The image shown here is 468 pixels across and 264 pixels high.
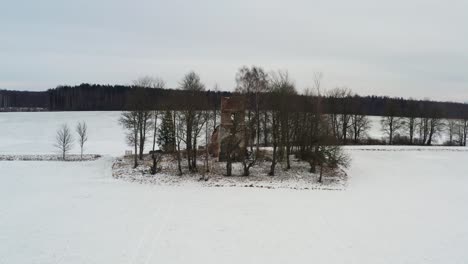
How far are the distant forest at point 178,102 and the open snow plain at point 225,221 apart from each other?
9256mm

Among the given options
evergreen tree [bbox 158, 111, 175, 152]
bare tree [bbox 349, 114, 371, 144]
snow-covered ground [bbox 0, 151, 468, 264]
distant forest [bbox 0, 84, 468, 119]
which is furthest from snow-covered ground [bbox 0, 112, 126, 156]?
bare tree [bbox 349, 114, 371, 144]

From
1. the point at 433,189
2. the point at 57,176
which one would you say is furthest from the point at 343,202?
the point at 57,176

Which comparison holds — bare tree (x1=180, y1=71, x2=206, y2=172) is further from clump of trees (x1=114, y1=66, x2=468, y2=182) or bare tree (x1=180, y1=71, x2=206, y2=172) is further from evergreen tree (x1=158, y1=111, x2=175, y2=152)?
evergreen tree (x1=158, y1=111, x2=175, y2=152)

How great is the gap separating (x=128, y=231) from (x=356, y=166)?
26586 mm

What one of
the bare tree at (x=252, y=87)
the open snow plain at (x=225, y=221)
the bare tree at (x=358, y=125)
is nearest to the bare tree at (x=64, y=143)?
the open snow plain at (x=225, y=221)

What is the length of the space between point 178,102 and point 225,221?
16904mm

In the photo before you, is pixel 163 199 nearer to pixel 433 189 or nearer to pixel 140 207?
pixel 140 207

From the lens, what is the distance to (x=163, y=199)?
21.2 m

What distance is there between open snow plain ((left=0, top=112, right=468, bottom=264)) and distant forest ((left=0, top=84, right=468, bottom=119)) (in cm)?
926

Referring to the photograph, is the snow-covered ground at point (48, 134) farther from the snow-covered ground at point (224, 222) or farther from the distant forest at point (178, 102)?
the snow-covered ground at point (224, 222)

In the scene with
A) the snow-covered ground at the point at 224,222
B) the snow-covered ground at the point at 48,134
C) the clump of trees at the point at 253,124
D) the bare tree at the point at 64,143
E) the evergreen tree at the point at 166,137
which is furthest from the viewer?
the snow-covered ground at the point at 48,134

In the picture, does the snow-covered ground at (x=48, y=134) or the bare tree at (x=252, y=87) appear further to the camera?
the snow-covered ground at (x=48, y=134)

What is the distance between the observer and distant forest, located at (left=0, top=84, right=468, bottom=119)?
3184cm

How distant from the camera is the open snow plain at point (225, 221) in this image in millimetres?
12837
